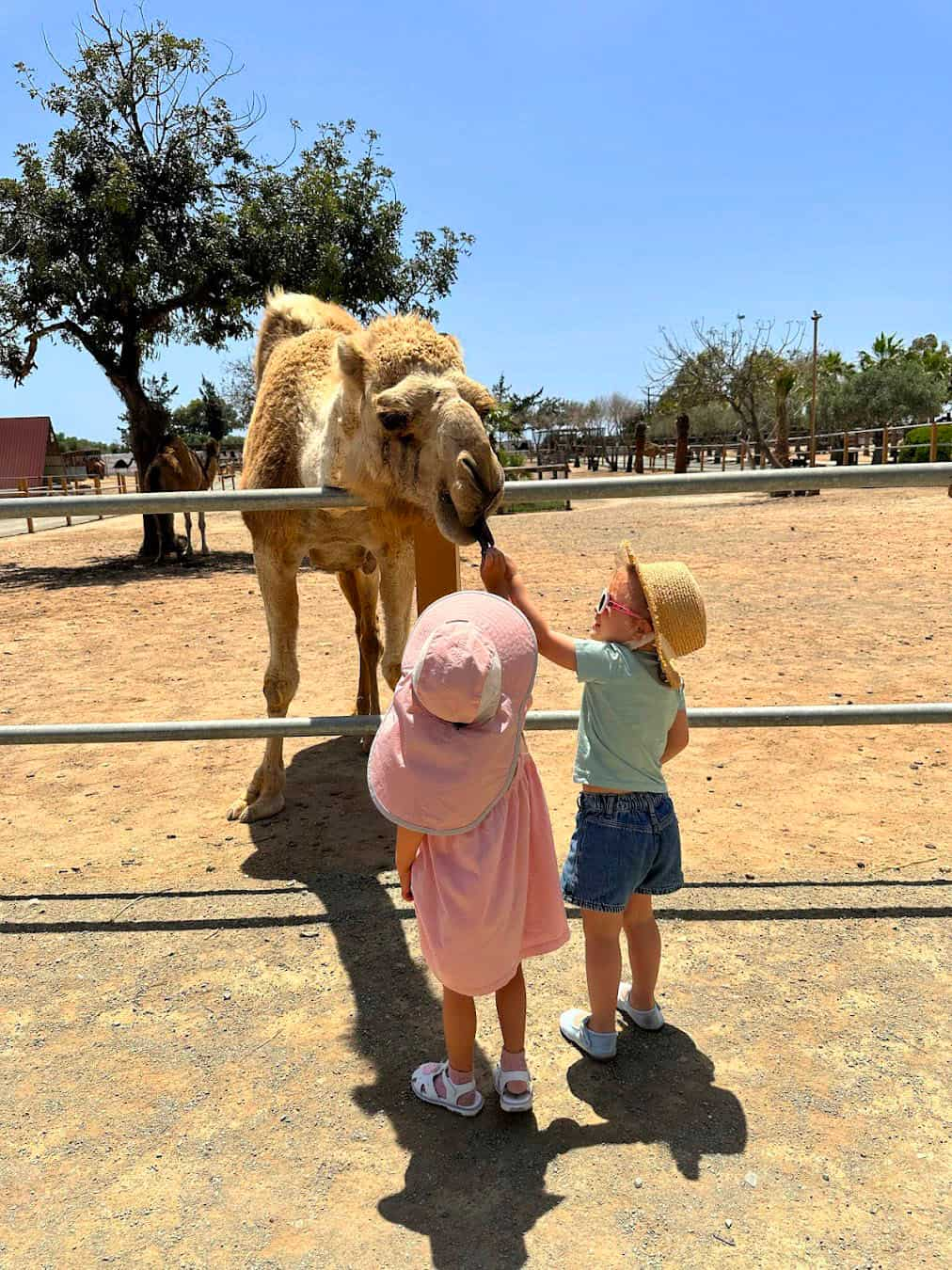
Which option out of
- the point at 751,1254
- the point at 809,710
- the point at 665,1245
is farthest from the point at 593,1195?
the point at 809,710

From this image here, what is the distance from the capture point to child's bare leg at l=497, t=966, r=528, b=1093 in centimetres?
204

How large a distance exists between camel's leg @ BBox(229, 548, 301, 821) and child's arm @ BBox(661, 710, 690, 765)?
1932 mm

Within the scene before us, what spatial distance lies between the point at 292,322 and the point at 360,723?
229 cm

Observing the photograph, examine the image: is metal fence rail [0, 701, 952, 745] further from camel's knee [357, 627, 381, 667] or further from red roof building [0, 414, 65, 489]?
red roof building [0, 414, 65, 489]

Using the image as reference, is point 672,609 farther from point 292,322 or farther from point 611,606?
point 292,322

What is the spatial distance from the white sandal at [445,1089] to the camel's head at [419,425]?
1314mm

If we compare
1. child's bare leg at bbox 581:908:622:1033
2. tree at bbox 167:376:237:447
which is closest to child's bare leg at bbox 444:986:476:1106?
child's bare leg at bbox 581:908:622:1033

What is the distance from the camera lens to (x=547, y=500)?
2859 mm

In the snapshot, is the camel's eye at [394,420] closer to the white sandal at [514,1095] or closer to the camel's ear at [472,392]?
the camel's ear at [472,392]

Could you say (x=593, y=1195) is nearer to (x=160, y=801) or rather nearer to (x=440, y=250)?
(x=160, y=801)

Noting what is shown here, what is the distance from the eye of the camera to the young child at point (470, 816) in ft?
5.81

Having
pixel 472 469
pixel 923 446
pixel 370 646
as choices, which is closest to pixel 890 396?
pixel 923 446

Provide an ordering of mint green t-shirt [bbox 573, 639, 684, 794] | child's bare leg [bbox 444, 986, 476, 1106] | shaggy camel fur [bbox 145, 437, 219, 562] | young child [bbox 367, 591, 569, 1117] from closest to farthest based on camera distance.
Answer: young child [bbox 367, 591, 569, 1117]
child's bare leg [bbox 444, 986, 476, 1106]
mint green t-shirt [bbox 573, 639, 684, 794]
shaggy camel fur [bbox 145, 437, 219, 562]

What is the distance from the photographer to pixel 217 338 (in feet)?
47.6
